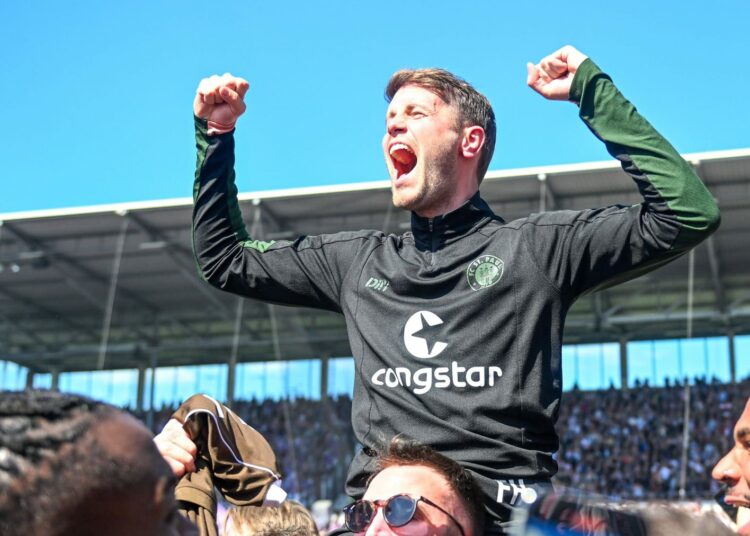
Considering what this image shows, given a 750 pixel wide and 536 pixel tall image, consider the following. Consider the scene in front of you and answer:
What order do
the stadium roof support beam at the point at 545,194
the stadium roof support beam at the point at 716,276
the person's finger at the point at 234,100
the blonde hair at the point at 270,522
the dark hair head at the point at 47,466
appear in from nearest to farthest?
the dark hair head at the point at 47,466 → the person's finger at the point at 234,100 → the blonde hair at the point at 270,522 → the stadium roof support beam at the point at 545,194 → the stadium roof support beam at the point at 716,276

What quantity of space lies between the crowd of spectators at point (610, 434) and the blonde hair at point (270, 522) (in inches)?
655

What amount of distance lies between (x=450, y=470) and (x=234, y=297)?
792 inches

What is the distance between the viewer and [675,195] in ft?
8.04

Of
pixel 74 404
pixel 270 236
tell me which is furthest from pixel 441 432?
pixel 270 236

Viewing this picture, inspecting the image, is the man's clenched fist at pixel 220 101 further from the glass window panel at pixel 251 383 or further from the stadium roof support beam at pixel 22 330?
the stadium roof support beam at pixel 22 330

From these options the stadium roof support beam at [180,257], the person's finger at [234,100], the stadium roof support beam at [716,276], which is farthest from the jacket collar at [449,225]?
the stadium roof support beam at [716,276]

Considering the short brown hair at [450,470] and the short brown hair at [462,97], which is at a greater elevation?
the short brown hair at [462,97]

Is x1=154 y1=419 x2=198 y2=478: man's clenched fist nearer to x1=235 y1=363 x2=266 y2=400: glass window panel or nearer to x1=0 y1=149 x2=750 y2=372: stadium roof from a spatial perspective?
x1=0 y1=149 x2=750 y2=372: stadium roof

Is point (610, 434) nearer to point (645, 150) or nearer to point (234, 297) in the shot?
point (234, 297)

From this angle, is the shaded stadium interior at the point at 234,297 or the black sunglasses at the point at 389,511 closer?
the black sunglasses at the point at 389,511

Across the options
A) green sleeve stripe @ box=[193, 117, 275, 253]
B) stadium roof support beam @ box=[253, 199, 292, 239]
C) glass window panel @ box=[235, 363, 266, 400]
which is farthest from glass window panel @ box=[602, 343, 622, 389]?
green sleeve stripe @ box=[193, 117, 275, 253]

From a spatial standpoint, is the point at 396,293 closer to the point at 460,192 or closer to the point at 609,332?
the point at 460,192

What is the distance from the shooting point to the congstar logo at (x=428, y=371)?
8.18 ft

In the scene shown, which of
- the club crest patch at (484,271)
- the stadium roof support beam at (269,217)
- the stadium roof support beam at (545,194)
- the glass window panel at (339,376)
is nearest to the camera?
the club crest patch at (484,271)
